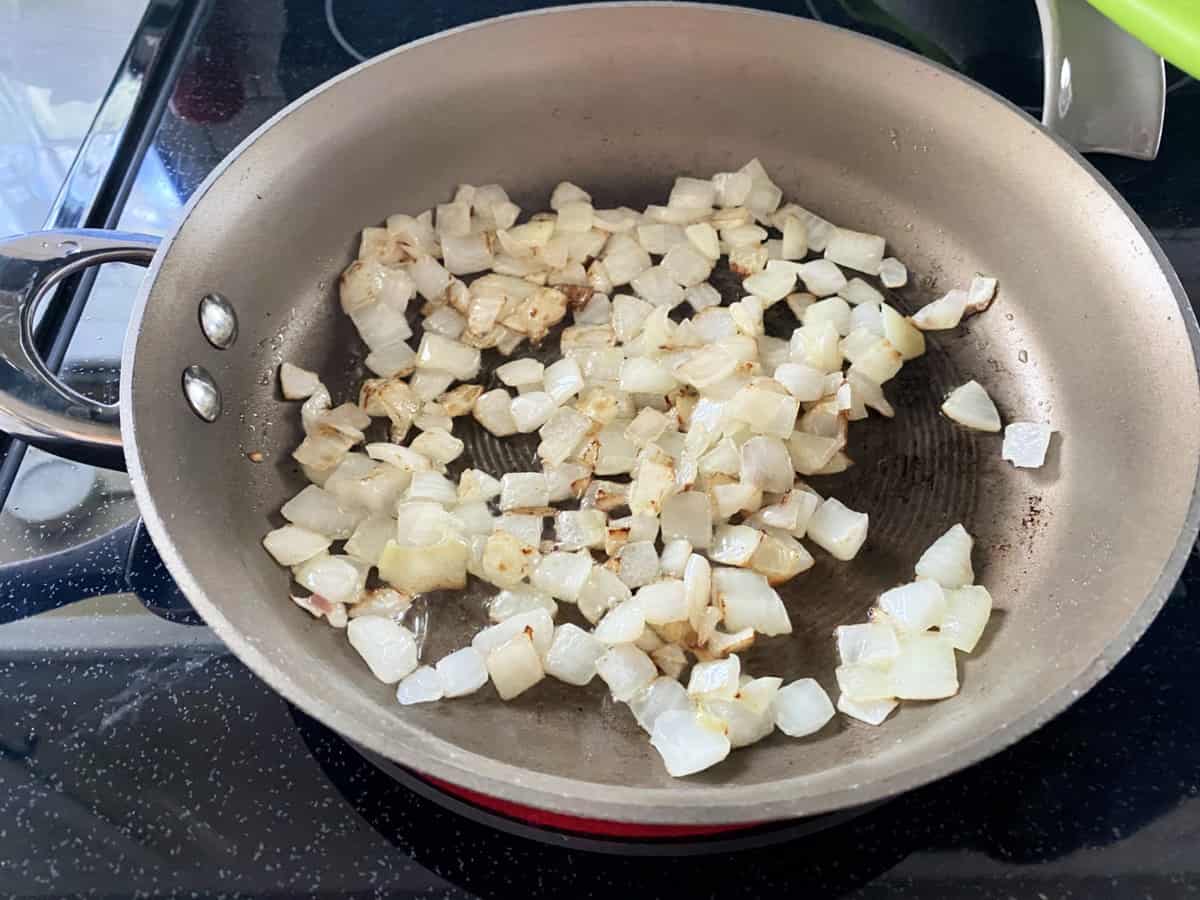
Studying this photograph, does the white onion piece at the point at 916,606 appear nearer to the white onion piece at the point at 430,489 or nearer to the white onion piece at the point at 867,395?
the white onion piece at the point at 867,395

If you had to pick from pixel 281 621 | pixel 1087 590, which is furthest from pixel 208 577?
pixel 1087 590

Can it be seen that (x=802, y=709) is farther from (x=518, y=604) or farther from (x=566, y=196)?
(x=566, y=196)

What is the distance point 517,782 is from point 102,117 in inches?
37.0

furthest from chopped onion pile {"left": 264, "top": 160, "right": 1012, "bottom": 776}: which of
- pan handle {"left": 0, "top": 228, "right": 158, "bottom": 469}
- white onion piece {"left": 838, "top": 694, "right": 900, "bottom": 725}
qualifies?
pan handle {"left": 0, "top": 228, "right": 158, "bottom": 469}

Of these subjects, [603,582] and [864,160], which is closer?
[603,582]

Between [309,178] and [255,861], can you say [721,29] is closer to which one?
[309,178]

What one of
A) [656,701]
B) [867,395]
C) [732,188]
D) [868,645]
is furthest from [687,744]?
[732,188]

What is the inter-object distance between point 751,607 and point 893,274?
40 centimetres

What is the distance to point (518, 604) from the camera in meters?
0.78

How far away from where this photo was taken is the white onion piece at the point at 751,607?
768 mm

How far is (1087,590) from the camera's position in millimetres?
723

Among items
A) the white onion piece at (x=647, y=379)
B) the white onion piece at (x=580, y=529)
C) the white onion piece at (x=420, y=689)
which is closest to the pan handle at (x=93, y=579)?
the white onion piece at (x=420, y=689)

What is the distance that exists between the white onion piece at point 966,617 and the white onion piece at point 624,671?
0.21m

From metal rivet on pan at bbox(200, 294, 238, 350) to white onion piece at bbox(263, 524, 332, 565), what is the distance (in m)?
0.17
